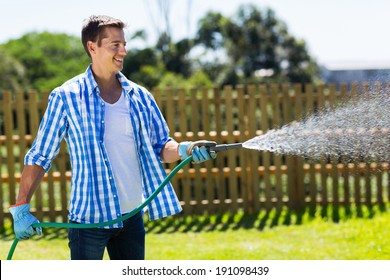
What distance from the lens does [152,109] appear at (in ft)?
10.3

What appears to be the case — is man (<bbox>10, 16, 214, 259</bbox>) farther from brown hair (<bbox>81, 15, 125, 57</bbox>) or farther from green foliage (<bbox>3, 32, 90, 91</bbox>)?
green foliage (<bbox>3, 32, 90, 91</bbox>)

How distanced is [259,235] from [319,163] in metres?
1.58

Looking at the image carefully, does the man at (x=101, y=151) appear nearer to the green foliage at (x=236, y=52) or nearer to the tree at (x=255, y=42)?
the green foliage at (x=236, y=52)

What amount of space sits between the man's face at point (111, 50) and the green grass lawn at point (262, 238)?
2820mm

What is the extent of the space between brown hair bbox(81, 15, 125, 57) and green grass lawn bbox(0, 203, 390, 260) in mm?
2895

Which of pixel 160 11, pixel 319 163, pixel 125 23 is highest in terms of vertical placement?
pixel 160 11

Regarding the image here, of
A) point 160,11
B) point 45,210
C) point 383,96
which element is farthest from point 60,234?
point 160,11

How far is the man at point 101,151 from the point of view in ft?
9.45

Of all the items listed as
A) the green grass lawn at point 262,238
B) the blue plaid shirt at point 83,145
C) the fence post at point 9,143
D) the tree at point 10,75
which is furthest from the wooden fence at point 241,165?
the tree at point 10,75

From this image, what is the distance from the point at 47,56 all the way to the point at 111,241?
32.0 metres

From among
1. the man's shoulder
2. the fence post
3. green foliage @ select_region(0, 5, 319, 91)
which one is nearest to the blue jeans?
the man's shoulder

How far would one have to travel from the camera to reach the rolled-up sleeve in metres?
2.87

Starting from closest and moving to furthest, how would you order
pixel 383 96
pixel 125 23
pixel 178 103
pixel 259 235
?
pixel 125 23, pixel 383 96, pixel 259 235, pixel 178 103
